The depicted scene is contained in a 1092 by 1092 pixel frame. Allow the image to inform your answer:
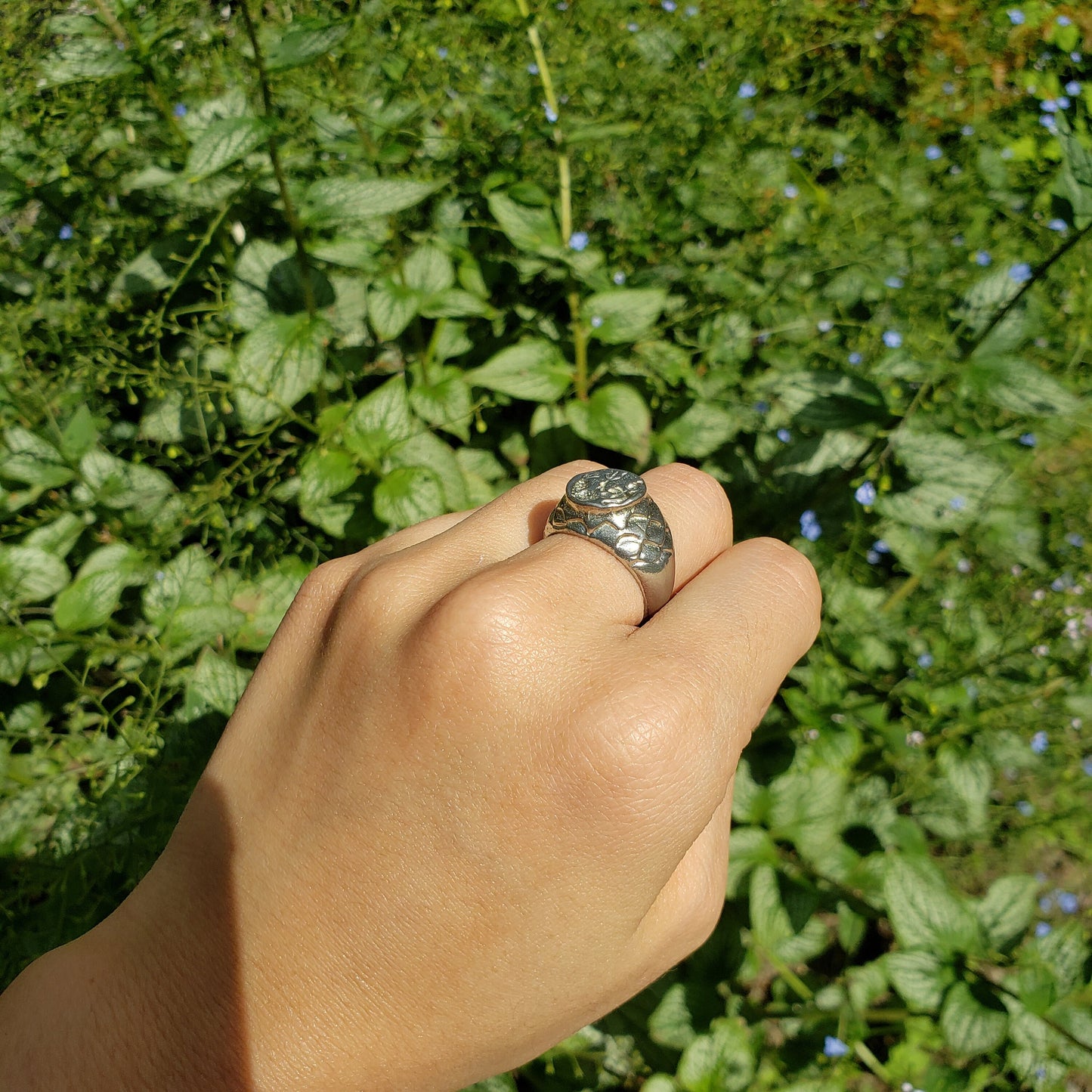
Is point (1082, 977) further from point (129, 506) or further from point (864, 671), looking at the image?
point (129, 506)

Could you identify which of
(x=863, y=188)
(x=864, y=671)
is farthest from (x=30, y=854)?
(x=863, y=188)

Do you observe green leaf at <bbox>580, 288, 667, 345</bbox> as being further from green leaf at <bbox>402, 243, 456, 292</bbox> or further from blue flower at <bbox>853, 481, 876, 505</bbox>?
blue flower at <bbox>853, 481, 876, 505</bbox>

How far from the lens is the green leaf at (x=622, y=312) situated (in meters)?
1.92

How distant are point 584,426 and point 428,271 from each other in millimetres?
598

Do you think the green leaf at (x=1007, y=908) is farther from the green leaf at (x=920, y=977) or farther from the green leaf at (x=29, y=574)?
the green leaf at (x=29, y=574)

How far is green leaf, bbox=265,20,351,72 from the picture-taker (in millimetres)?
1351

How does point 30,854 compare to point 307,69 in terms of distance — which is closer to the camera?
point 30,854

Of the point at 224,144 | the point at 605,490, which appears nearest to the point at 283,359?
the point at 224,144

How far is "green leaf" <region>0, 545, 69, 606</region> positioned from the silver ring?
1.35 metres

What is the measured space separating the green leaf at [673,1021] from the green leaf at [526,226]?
176cm

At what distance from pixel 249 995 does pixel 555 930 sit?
0.36 metres

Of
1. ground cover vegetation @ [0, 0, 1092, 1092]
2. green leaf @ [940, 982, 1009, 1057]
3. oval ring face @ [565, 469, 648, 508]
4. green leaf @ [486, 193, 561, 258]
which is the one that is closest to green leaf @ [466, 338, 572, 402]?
ground cover vegetation @ [0, 0, 1092, 1092]

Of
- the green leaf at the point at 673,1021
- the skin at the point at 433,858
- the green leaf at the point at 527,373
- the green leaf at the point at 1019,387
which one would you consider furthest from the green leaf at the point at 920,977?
the green leaf at the point at 527,373

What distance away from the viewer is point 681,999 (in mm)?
1708
